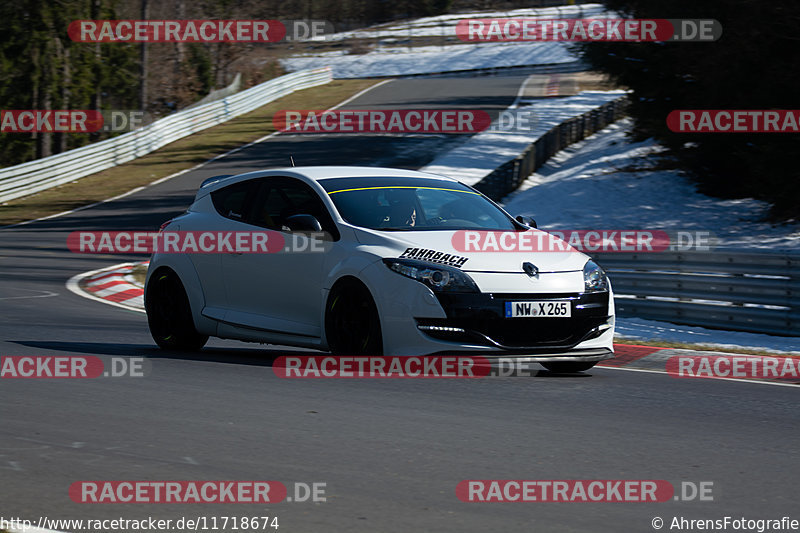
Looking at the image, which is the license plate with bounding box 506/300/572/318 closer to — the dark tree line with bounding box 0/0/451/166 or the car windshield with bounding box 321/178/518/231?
the car windshield with bounding box 321/178/518/231

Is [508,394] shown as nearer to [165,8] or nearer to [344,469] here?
[344,469]

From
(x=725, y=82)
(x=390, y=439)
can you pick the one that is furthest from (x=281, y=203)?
(x=725, y=82)

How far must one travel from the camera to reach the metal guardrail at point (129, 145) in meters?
32.2

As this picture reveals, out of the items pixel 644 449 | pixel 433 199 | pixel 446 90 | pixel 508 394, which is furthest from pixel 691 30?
pixel 446 90

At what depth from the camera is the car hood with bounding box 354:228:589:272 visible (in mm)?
7883

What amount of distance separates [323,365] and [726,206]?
2046cm

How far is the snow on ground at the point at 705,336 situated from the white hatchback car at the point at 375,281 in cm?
361

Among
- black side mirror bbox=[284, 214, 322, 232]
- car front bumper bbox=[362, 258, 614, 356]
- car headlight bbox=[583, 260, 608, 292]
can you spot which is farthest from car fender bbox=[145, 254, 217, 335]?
car headlight bbox=[583, 260, 608, 292]

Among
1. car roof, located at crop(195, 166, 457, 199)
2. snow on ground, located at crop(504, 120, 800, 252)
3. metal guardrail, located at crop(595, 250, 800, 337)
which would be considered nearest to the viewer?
car roof, located at crop(195, 166, 457, 199)

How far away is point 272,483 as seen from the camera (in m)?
5.07

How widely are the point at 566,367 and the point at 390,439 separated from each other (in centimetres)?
334

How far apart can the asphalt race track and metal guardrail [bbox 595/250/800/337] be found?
159 inches

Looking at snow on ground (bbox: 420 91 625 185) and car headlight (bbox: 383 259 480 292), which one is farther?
snow on ground (bbox: 420 91 625 185)

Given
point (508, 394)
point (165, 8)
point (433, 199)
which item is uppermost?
point (165, 8)
